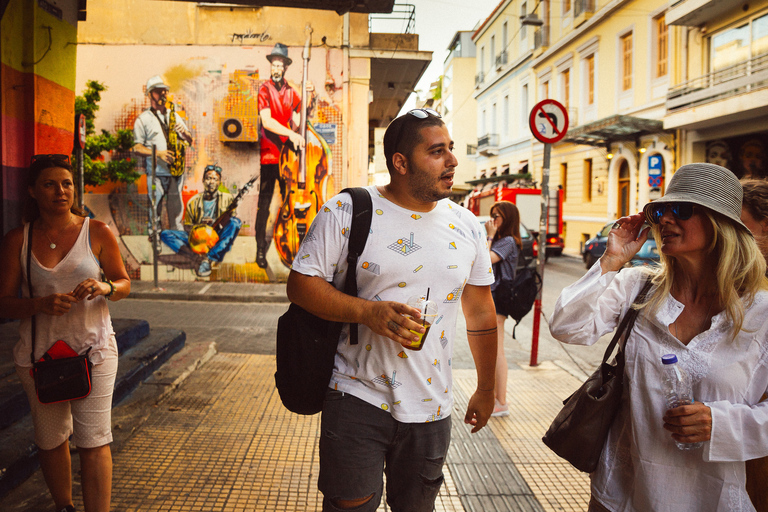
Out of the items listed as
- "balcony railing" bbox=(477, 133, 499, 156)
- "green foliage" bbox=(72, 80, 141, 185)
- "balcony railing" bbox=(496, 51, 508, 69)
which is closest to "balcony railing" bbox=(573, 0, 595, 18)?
"balcony railing" bbox=(496, 51, 508, 69)

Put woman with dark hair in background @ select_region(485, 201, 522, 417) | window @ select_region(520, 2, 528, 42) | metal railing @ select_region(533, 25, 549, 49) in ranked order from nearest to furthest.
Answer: woman with dark hair in background @ select_region(485, 201, 522, 417) → metal railing @ select_region(533, 25, 549, 49) → window @ select_region(520, 2, 528, 42)

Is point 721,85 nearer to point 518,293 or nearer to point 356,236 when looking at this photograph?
point 518,293

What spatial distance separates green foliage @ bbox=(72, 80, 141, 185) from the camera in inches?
422

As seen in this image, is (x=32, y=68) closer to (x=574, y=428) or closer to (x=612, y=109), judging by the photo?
(x=574, y=428)

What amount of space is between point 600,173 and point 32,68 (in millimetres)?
21766

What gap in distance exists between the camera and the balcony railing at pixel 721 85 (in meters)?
15.0

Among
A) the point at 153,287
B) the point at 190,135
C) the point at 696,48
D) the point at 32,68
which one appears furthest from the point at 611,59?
the point at 32,68

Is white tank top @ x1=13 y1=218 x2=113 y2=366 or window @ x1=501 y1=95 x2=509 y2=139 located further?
window @ x1=501 y1=95 x2=509 y2=139

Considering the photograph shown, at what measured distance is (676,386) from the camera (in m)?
1.72

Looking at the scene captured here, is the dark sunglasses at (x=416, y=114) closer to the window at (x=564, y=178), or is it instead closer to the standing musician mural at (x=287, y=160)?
the standing musician mural at (x=287, y=160)

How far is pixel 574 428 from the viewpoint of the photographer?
1.89 meters

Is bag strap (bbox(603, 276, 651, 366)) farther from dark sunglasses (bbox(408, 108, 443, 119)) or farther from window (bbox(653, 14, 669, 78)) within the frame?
window (bbox(653, 14, 669, 78))

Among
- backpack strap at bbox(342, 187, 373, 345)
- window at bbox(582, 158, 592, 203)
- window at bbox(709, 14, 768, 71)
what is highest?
window at bbox(709, 14, 768, 71)

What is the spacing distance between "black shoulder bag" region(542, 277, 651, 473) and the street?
4.46m
